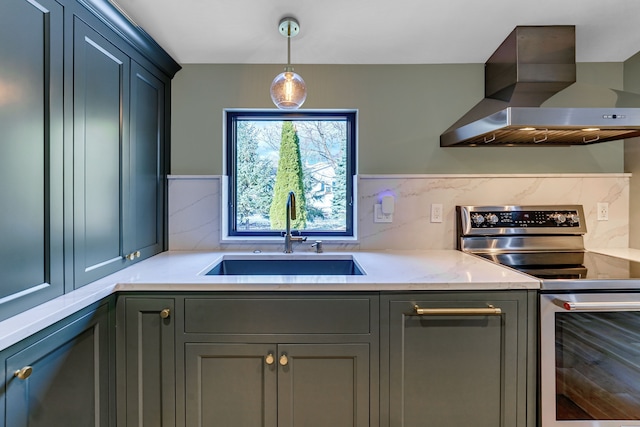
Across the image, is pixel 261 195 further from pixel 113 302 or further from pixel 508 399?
pixel 508 399

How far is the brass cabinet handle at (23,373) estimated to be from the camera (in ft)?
2.97

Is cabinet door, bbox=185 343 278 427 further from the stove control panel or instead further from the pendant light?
the stove control panel

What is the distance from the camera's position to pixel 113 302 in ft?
4.34

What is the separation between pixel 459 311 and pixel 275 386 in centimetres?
78

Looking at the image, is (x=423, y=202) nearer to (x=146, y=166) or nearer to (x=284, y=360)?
(x=284, y=360)

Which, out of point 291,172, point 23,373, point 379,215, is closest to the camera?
point 23,373

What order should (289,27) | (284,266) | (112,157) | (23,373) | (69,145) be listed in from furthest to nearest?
1. (284,266)
2. (289,27)
3. (112,157)
4. (69,145)
5. (23,373)

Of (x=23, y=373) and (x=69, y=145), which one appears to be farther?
(x=69, y=145)

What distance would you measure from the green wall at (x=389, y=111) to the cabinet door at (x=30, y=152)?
94 cm

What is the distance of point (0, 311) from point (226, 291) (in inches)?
25.7

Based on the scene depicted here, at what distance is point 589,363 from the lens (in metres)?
1.34

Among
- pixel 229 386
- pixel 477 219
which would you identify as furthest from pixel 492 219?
pixel 229 386

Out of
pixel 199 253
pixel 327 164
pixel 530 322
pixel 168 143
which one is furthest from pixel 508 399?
pixel 168 143

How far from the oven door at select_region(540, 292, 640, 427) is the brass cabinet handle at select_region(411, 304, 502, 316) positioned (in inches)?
7.9
